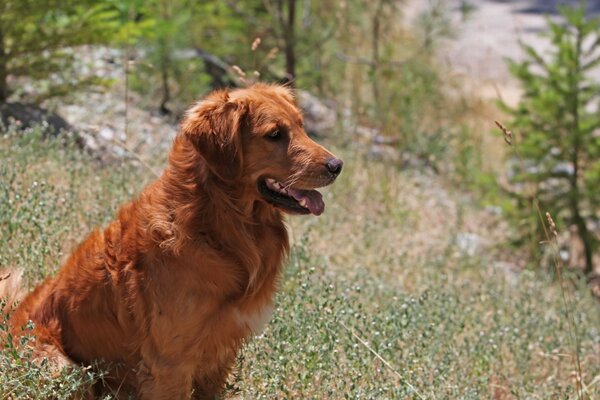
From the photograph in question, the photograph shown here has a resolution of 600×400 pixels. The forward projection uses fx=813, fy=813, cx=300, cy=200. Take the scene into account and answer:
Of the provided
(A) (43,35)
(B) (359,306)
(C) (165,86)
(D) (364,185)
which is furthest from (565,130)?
(A) (43,35)

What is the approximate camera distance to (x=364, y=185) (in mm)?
7836

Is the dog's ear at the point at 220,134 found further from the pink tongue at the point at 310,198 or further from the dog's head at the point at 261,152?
the pink tongue at the point at 310,198

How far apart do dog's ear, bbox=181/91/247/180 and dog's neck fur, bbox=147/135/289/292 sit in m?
0.06

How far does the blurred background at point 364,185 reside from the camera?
3840 millimetres

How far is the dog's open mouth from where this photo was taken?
329cm

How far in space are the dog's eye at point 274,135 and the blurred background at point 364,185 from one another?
2.51 ft

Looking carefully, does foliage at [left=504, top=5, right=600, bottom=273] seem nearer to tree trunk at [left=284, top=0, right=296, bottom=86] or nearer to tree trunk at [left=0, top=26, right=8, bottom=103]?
tree trunk at [left=284, top=0, right=296, bottom=86]

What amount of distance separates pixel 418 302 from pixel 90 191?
228 centimetres

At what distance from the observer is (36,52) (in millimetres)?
6609

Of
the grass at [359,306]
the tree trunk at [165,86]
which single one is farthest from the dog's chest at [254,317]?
the tree trunk at [165,86]

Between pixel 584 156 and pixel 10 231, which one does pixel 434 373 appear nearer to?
pixel 10 231

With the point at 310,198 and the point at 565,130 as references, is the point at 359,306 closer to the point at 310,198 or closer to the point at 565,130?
the point at 310,198

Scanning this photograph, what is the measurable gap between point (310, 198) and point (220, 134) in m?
0.45

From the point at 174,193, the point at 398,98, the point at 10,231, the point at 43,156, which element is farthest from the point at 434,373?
the point at 398,98
